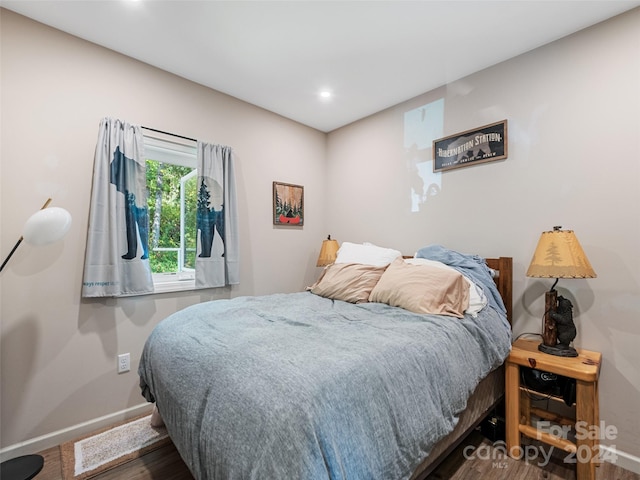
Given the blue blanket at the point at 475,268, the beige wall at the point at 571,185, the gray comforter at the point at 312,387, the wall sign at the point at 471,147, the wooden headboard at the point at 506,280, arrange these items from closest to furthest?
the gray comforter at the point at 312,387
the beige wall at the point at 571,185
the blue blanket at the point at 475,268
the wooden headboard at the point at 506,280
the wall sign at the point at 471,147

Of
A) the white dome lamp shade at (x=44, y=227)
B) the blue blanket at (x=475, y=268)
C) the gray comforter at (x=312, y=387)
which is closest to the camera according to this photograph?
the gray comforter at (x=312, y=387)

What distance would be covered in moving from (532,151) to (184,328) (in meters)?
2.50

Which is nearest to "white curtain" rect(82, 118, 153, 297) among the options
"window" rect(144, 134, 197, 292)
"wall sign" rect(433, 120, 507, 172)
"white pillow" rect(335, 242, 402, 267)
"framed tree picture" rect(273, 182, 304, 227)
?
"window" rect(144, 134, 197, 292)

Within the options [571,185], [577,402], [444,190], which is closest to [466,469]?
[577,402]

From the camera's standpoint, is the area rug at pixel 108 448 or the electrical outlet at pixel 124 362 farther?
the electrical outlet at pixel 124 362

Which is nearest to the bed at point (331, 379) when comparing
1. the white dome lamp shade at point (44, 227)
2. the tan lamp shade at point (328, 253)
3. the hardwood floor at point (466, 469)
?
the hardwood floor at point (466, 469)

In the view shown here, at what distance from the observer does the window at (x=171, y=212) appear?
2498mm

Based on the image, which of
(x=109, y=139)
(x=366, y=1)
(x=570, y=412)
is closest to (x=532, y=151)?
(x=366, y=1)

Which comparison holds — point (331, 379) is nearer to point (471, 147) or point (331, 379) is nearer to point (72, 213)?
point (72, 213)

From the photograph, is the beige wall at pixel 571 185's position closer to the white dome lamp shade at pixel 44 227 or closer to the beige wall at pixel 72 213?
the beige wall at pixel 72 213

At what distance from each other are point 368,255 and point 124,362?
2.03 metres

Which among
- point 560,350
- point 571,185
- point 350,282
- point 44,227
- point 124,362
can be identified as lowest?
point 124,362

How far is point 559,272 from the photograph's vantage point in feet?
5.41

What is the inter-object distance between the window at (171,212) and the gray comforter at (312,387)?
106cm
